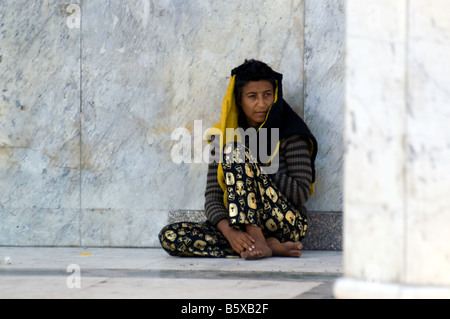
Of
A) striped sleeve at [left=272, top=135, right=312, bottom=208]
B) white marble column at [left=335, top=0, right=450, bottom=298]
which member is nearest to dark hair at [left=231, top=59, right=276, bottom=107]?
striped sleeve at [left=272, top=135, right=312, bottom=208]

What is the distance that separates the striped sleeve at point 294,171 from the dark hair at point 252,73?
446mm

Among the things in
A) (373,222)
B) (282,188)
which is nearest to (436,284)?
(373,222)

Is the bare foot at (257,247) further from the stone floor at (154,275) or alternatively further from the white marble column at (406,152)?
the white marble column at (406,152)

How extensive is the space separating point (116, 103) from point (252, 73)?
114 centimetres

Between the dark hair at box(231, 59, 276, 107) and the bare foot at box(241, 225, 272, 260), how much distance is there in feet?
3.40

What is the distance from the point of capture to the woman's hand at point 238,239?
202 inches

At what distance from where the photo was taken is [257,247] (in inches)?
201

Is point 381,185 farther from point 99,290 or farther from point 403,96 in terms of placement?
point 99,290

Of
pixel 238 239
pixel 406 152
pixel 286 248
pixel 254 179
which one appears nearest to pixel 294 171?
pixel 254 179

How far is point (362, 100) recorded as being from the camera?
8.91ft

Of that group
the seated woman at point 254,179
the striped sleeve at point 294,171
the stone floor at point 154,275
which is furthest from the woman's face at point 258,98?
the stone floor at point 154,275

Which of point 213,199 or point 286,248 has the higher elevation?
point 213,199

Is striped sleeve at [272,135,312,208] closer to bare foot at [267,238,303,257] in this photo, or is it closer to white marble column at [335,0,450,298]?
bare foot at [267,238,303,257]

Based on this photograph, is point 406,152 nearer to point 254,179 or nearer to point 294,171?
point 254,179
